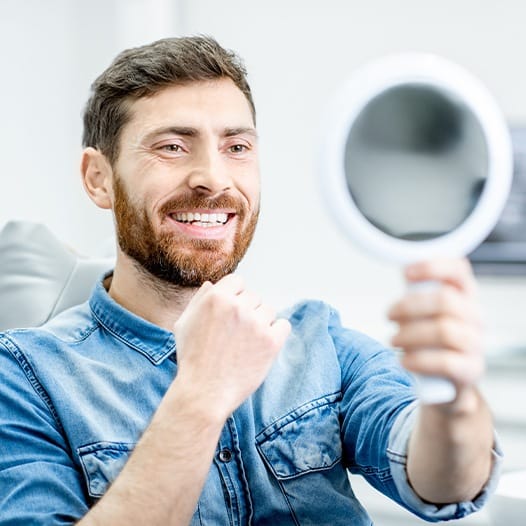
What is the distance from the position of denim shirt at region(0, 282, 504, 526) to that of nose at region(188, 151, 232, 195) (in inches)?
8.8

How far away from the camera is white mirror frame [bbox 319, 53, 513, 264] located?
0.71 meters

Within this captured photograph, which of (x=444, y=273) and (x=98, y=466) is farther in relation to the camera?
(x=98, y=466)

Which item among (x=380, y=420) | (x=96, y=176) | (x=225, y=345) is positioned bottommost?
(x=380, y=420)

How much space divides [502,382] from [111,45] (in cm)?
196

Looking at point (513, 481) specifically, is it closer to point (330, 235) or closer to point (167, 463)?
point (167, 463)

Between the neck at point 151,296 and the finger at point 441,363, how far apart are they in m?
0.72

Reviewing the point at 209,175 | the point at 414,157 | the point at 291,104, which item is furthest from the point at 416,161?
the point at 291,104

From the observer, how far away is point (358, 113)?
73cm

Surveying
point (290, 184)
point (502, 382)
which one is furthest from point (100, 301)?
point (290, 184)

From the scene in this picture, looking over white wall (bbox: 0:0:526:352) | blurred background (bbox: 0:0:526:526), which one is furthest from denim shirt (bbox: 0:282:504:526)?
white wall (bbox: 0:0:526:352)

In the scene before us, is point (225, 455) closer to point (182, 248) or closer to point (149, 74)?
point (182, 248)

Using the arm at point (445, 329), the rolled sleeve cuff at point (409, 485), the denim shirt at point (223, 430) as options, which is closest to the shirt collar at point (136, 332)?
the denim shirt at point (223, 430)

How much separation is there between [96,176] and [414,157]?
90 cm

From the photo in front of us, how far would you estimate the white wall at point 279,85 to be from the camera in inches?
109
